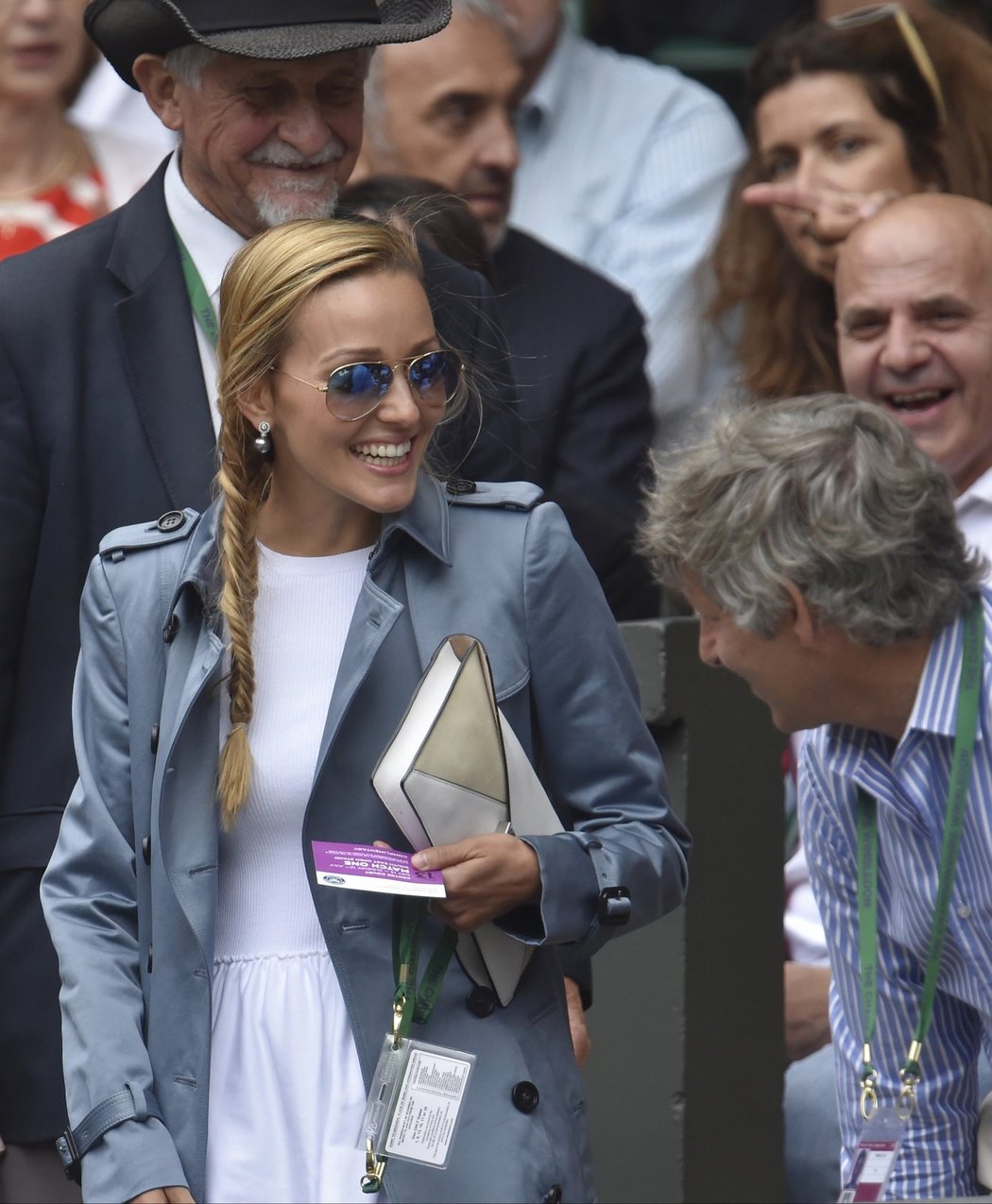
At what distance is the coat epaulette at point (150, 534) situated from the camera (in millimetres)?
→ 3010

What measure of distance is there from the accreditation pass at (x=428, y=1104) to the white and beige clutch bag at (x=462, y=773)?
0.12 meters

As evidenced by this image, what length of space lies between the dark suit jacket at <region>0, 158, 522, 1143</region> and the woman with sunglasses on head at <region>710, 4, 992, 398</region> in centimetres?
188

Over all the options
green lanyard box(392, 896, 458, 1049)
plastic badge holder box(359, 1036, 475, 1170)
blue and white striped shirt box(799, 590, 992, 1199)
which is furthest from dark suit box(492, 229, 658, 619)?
plastic badge holder box(359, 1036, 475, 1170)

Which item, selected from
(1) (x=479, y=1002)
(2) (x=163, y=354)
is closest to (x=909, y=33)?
(2) (x=163, y=354)

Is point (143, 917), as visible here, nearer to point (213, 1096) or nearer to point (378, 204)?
point (213, 1096)

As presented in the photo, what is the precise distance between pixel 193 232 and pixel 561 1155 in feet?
5.33

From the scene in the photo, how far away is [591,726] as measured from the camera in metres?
2.91

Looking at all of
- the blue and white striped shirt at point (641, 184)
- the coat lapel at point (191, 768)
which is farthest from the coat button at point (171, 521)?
the blue and white striped shirt at point (641, 184)

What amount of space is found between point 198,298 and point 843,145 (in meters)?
2.21

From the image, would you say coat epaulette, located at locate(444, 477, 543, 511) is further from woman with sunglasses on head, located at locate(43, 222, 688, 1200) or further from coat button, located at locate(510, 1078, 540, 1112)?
coat button, located at locate(510, 1078, 540, 1112)

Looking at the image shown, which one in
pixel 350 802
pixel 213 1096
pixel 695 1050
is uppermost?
pixel 350 802

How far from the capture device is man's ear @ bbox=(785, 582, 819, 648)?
3.03m

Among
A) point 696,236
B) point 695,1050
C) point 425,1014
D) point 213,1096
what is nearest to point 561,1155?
point 425,1014

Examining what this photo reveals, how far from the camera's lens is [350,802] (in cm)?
282
